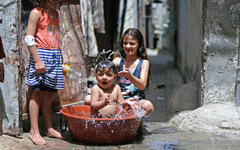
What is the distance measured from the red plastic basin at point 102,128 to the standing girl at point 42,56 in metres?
0.30

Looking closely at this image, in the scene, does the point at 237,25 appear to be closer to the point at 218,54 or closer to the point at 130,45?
the point at 218,54

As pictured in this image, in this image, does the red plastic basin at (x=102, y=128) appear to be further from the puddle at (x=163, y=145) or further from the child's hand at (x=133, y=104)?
the puddle at (x=163, y=145)

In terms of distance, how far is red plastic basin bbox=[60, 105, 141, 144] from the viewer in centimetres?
307

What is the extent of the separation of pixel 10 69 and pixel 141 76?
1240 mm

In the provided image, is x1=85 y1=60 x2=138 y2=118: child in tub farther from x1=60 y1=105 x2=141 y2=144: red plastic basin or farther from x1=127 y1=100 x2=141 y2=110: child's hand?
x1=60 y1=105 x2=141 y2=144: red plastic basin

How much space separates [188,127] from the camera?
3840 millimetres

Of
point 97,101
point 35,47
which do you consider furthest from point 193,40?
point 35,47

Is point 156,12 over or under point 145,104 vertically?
over

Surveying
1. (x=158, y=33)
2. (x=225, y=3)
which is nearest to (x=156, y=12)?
(x=158, y=33)

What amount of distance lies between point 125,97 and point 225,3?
5.29 feet

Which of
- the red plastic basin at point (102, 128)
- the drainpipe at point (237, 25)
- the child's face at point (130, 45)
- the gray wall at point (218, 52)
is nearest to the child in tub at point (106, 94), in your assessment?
the red plastic basin at point (102, 128)

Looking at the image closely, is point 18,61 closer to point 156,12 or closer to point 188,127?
point 188,127

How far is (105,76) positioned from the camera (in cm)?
330

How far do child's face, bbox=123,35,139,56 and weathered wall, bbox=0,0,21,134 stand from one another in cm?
106
